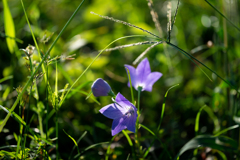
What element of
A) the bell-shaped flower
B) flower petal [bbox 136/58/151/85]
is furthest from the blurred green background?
the bell-shaped flower

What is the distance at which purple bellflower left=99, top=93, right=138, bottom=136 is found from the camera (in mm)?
963

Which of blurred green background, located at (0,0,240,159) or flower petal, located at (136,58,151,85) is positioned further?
blurred green background, located at (0,0,240,159)

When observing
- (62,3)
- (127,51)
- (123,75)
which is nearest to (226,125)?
(123,75)

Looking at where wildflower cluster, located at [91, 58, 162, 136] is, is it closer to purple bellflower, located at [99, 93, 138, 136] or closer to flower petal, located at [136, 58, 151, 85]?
purple bellflower, located at [99, 93, 138, 136]

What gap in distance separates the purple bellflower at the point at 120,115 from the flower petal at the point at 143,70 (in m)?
0.27

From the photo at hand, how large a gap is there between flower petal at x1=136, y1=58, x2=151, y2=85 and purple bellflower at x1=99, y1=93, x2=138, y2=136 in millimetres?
273

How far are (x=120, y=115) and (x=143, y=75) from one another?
1.10 feet

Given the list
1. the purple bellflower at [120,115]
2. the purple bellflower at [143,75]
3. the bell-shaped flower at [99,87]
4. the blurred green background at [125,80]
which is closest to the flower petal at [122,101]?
the purple bellflower at [120,115]

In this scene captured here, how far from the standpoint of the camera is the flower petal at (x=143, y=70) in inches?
47.6

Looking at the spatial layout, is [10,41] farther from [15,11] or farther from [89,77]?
[15,11]

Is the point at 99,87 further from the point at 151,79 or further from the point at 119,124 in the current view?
the point at 151,79

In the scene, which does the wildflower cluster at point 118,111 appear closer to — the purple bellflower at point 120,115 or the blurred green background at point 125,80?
the purple bellflower at point 120,115

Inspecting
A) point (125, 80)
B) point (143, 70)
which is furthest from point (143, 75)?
point (125, 80)

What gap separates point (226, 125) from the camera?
1563 mm
